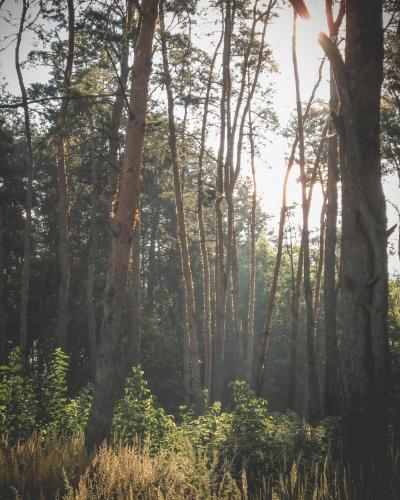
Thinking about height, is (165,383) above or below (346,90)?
below

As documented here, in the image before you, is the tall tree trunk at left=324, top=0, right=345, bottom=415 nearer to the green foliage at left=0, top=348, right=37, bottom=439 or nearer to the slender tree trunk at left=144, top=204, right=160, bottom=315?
the green foliage at left=0, top=348, right=37, bottom=439

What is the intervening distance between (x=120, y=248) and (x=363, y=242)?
3.77 m

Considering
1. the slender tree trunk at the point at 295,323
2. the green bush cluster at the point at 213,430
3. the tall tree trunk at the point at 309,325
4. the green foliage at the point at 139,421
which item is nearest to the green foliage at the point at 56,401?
the green bush cluster at the point at 213,430

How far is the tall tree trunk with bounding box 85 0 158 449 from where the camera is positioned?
585 centimetres

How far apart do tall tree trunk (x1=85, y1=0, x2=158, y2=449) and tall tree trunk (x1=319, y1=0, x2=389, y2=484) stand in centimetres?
352

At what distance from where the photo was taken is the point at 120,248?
6.25 meters

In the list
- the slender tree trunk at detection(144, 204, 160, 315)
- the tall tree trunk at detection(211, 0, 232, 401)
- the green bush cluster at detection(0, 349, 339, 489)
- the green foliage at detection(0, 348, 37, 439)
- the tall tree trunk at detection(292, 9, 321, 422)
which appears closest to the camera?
the green bush cluster at detection(0, 349, 339, 489)

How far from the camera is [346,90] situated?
3943mm

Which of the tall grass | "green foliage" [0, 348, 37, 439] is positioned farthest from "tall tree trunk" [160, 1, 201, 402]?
the tall grass

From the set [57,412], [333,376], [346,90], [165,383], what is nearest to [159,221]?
[165,383]

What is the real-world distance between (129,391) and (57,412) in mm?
1366

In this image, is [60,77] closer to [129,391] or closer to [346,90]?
[129,391]

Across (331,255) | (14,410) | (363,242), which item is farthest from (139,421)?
(331,255)

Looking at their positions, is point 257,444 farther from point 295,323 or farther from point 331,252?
point 295,323
